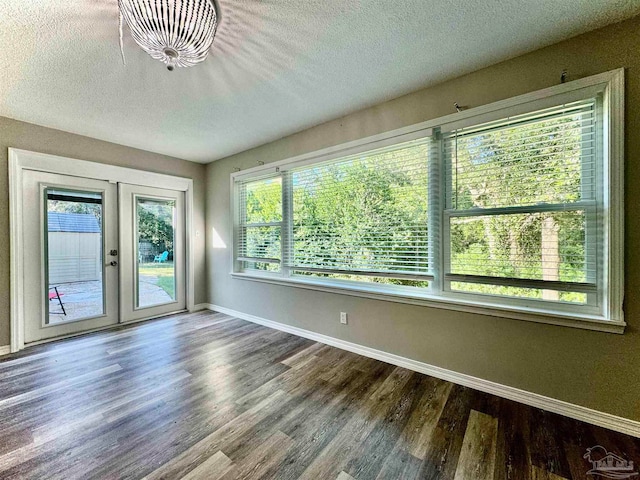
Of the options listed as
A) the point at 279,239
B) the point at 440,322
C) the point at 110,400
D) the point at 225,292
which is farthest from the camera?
the point at 225,292

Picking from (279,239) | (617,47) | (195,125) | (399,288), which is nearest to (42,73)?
(195,125)

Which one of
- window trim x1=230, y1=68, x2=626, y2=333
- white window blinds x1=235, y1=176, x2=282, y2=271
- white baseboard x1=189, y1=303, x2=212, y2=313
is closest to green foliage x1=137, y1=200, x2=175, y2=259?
white baseboard x1=189, y1=303, x2=212, y2=313

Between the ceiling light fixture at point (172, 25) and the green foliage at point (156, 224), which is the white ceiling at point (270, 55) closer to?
the ceiling light fixture at point (172, 25)

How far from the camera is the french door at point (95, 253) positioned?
3.05 meters

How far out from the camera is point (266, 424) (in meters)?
1.74

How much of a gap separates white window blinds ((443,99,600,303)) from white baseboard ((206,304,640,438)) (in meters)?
0.72

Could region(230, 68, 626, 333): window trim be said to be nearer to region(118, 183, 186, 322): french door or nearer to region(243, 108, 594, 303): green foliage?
region(243, 108, 594, 303): green foliage

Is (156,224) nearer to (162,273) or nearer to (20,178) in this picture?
(162,273)

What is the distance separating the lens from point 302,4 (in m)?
1.51

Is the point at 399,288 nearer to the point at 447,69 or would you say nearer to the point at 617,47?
the point at 447,69

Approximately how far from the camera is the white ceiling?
1551 millimetres

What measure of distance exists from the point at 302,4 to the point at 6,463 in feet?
9.92

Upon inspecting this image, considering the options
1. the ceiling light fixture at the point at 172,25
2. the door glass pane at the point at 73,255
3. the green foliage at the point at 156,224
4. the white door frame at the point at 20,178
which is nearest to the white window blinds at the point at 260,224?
the green foliage at the point at 156,224

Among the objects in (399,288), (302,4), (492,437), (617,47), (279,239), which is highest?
(302,4)
